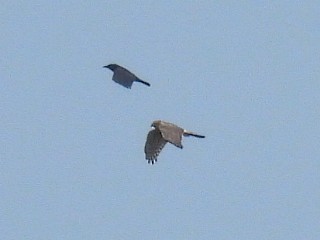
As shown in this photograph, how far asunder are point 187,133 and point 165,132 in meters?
0.67

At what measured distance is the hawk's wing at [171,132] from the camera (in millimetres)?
50062

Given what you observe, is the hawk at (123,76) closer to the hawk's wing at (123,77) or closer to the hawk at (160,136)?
the hawk's wing at (123,77)

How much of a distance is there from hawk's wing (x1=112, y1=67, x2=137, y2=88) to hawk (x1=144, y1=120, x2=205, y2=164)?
5.06 feet

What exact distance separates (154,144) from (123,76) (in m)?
2.34

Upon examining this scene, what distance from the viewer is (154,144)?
2057 inches

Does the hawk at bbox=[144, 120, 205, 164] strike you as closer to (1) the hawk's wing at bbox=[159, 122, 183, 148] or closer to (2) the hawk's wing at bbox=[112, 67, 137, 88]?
(1) the hawk's wing at bbox=[159, 122, 183, 148]

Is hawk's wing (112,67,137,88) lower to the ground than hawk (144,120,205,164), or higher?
higher

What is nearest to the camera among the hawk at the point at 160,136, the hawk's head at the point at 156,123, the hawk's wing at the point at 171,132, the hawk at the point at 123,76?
the hawk's wing at the point at 171,132

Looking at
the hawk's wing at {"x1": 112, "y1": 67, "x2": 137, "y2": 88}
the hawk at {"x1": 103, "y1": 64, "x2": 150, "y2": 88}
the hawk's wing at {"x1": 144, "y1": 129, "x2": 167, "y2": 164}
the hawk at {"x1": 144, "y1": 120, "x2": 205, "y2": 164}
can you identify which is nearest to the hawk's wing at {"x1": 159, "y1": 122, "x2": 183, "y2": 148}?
the hawk at {"x1": 144, "y1": 120, "x2": 205, "y2": 164}

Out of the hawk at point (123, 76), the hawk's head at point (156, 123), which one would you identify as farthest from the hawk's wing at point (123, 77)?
the hawk's head at point (156, 123)

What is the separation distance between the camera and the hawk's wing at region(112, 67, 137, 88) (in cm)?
5229

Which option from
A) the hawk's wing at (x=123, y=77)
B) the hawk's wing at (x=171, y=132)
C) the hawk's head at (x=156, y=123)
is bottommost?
the hawk's wing at (x=171, y=132)

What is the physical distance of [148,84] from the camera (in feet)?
170

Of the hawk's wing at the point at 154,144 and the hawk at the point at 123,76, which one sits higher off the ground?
the hawk at the point at 123,76
